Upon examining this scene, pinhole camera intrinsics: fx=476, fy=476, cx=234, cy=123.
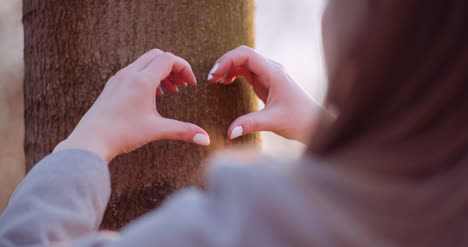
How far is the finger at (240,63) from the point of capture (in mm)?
1578

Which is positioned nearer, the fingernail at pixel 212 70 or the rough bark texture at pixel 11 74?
the fingernail at pixel 212 70

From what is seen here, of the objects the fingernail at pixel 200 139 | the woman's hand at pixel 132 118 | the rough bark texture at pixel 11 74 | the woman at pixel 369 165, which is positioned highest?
the woman at pixel 369 165

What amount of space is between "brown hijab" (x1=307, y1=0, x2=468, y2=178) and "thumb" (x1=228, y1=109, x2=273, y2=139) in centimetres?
89

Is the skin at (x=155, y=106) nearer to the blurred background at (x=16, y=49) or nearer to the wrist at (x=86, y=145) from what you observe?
the wrist at (x=86, y=145)

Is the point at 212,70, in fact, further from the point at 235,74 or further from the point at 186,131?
the point at 186,131

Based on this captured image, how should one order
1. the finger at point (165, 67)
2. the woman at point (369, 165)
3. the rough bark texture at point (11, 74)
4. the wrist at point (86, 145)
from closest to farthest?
1. the woman at point (369, 165)
2. the wrist at point (86, 145)
3. the finger at point (165, 67)
4. the rough bark texture at point (11, 74)

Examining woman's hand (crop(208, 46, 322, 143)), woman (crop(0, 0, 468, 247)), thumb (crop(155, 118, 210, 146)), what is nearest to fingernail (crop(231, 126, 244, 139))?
woman's hand (crop(208, 46, 322, 143))

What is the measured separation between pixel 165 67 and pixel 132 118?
19 centimetres

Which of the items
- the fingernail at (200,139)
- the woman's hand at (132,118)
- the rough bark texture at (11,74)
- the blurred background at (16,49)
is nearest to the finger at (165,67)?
the woman's hand at (132,118)

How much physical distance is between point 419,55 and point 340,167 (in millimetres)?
192

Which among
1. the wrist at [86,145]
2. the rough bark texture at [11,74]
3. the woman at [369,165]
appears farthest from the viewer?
the rough bark texture at [11,74]

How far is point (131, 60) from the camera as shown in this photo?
1638 mm

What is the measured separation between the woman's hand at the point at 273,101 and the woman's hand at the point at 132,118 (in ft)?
0.44

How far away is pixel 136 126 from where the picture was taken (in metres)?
1.41
